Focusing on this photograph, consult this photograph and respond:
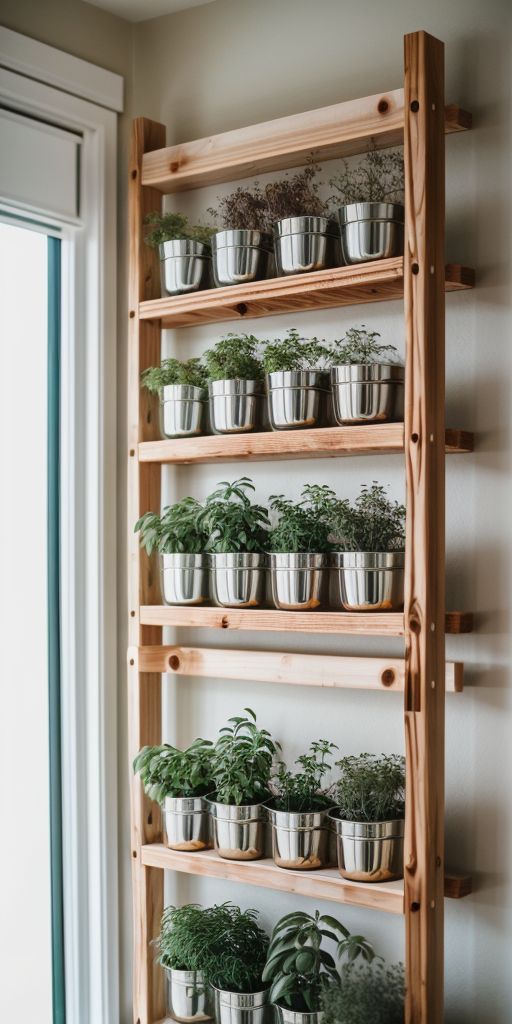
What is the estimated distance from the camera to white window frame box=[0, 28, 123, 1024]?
2.71 m

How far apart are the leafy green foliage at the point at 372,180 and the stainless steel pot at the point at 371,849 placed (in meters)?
1.28

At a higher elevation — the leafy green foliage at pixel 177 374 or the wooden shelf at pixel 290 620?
the leafy green foliage at pixel 177 374

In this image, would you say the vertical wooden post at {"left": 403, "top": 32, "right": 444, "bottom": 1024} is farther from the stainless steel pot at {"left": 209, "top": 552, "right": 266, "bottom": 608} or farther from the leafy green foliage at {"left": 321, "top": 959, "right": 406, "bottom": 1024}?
the stainless steel pot at {"left": 209, "top": 552, "right": 266, "bottom": 608}

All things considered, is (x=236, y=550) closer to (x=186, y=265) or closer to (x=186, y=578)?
(x=186, y=578)

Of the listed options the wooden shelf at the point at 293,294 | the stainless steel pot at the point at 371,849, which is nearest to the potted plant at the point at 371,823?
the stainless steel pot at the point at 371,849

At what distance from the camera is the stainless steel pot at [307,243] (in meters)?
2.33

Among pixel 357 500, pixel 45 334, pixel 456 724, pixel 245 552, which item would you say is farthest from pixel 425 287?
pixel 45 334

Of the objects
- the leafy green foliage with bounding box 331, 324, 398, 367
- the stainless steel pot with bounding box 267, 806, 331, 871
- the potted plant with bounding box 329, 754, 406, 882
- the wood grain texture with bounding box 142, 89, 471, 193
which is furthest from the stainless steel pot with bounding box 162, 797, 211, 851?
the wood grain texture with bounding box 142, 89, 471, 193

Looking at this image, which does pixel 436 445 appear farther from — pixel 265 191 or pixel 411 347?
pixel 265 191

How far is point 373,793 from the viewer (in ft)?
7.28

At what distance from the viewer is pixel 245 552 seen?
2.41 meters

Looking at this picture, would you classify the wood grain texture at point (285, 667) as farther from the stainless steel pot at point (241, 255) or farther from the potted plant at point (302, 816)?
the stainless steel pot at point (241, 255)

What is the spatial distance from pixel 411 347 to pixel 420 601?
494mm

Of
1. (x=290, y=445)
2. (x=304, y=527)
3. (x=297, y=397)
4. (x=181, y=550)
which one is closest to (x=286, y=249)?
(x=297, y=397)
